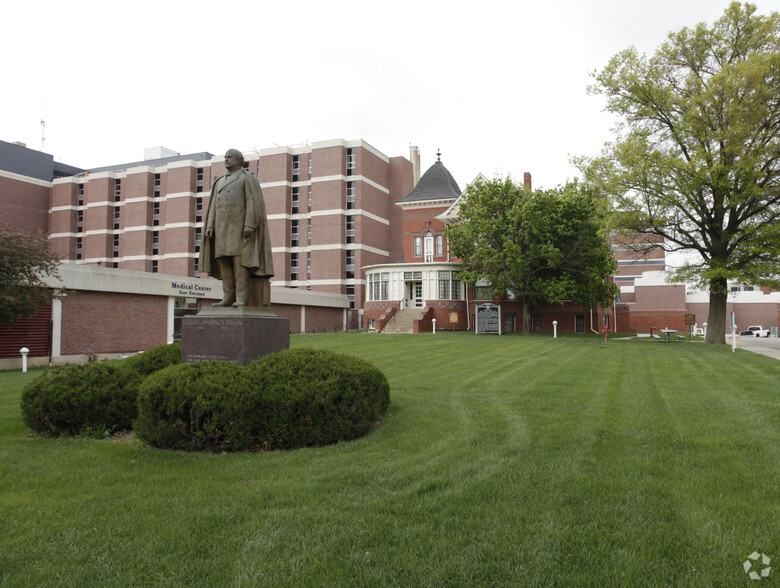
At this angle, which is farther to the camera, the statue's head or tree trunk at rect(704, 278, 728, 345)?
tree trunk at rect(704, 278, 728, 345)

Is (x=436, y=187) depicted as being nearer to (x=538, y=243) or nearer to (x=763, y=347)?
(x=538, y=243)

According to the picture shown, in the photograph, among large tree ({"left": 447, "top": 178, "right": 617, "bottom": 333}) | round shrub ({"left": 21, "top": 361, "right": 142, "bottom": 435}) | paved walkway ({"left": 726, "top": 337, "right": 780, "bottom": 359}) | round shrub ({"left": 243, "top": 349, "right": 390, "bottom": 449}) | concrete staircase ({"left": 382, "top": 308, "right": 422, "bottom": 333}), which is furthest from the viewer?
concrete staircase ({"left": 382, "top": 308, "right": 422, "bottom": 333})

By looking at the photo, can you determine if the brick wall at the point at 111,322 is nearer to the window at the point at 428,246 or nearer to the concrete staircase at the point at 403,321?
the concrete staircase at the point at 403,321

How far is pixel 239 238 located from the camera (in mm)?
8688

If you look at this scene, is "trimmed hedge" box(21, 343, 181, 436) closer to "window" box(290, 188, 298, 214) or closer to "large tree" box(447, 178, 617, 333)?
"large tree" box(447, 178, 617, 333)

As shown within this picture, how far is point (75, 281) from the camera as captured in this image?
23.1m

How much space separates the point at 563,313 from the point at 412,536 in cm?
4103

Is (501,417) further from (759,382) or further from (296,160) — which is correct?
(296,160)

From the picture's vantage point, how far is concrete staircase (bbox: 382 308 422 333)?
126 ft

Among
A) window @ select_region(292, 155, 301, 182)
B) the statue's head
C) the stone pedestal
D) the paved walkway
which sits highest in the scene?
window @ select_region(292, 155, 301, 182)

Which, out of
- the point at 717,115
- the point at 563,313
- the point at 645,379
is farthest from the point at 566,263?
the point at 645,379

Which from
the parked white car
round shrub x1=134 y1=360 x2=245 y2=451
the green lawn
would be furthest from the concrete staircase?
the parked white car

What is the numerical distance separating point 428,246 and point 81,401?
40764 mm

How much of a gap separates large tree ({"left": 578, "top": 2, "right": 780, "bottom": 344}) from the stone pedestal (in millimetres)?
21257
